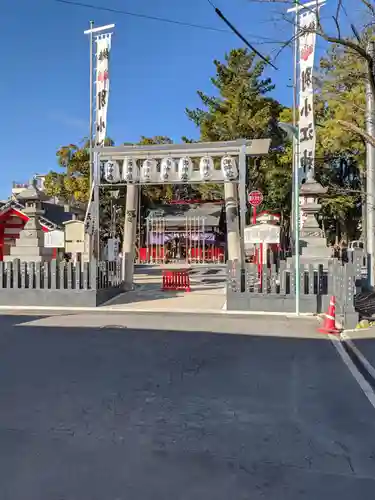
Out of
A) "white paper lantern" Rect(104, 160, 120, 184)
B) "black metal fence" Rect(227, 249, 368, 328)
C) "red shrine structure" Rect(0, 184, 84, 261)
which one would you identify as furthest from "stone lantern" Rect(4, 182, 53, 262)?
"red shrine structure" Rect(0, 184, 84, 261)

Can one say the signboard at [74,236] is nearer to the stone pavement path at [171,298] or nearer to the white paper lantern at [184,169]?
the stone pavement path at [171,298]

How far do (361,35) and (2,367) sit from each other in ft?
30.1

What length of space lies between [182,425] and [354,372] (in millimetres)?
3114

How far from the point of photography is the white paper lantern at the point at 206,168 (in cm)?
1597

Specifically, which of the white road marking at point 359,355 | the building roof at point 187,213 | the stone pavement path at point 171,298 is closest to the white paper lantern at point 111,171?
the stone pavement path at point 171,298

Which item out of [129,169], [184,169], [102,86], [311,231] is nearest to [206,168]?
[184,169]

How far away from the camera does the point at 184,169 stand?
1606 centimetres

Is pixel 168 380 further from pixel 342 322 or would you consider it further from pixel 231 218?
pixel 231 218

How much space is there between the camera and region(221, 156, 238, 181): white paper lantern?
1592 cm

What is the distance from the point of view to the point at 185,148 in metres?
16.2

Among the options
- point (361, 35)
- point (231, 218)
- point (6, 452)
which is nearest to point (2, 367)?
point (6, 452)

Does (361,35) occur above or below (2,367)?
above

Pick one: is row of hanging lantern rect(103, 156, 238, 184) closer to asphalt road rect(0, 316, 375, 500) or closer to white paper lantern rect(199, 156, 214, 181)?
white paper lantern rect(199, 156, 214, 181)

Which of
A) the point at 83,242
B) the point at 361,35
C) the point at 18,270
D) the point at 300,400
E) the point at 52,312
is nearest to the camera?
the point at 300,400
